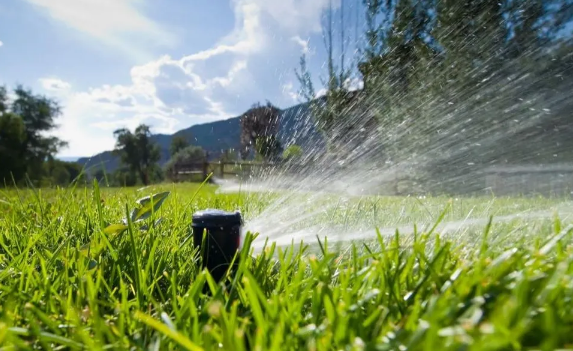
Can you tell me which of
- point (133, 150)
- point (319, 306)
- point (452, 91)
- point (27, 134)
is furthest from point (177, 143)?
point (319, 306)

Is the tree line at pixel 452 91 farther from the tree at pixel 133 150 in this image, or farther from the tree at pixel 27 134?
the tree at pixel 133 150

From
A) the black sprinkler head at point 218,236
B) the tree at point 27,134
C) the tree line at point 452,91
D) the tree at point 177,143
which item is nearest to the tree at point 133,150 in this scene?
the tree at point 177,143

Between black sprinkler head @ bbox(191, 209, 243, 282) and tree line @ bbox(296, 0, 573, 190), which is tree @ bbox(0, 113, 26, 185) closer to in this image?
tree line @ bbox(296, 0, 573, 190)

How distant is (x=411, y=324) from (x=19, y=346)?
77cm

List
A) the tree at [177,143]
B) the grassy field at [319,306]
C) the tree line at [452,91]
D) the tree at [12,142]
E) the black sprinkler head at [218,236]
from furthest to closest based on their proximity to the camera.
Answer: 1. the tree at [177,143]
2. the tree at [12,142]
3. the tree line at [452,91]
4. the black sprinkler head at [218,236]
5. the grassy field at [319,306]

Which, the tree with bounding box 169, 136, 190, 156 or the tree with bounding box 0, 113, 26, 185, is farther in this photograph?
the tree with bounding box 169, 136, 190, 156

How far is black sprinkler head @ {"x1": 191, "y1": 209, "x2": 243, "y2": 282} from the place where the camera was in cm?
148

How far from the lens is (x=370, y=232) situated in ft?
7.16

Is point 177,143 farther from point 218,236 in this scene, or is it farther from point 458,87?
Result: point 218,236

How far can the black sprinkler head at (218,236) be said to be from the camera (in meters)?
1.48

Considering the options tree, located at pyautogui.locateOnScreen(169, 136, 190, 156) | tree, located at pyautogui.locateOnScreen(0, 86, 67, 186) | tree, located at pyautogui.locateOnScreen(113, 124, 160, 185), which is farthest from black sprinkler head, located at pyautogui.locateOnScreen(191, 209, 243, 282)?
tree, located at pyautogui.locateOnScreen(169, 136, 190, 156)

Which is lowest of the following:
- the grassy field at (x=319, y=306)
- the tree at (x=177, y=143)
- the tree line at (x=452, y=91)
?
the grassy field at (x=319, y=306)

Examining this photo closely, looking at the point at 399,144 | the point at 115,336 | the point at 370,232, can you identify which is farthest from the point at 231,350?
the point at 399,144

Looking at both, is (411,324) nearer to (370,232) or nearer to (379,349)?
(379,349)
